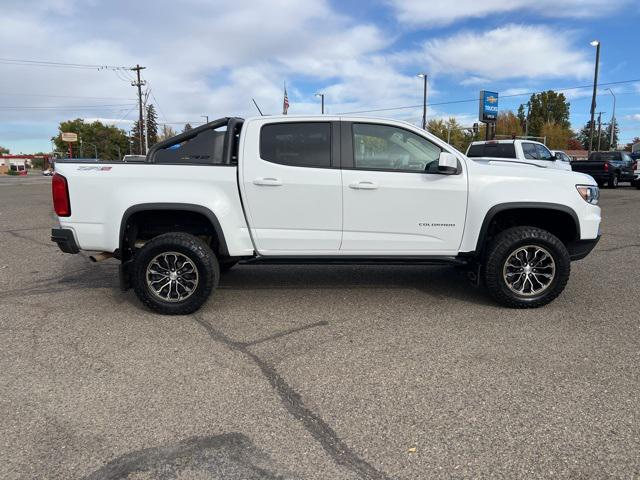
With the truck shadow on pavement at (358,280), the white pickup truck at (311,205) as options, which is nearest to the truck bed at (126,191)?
the white pickup truck at (311,205)

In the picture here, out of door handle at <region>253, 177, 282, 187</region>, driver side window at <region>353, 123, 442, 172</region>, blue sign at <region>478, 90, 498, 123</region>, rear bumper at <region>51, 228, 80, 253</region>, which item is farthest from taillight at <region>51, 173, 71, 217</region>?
blue sign at <region>478, 90, 498, 123</region>

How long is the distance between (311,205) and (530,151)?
11410 millimetres

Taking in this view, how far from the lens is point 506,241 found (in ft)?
15.9

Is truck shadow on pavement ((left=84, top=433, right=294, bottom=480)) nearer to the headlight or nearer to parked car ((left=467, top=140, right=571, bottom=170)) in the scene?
the headlight

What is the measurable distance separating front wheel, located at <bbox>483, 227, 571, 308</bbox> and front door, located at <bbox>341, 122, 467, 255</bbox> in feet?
1.41

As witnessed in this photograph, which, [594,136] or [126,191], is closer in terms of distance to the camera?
[126,191]

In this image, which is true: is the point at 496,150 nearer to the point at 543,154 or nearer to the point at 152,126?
the point at 543,154

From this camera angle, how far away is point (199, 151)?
4.91 m

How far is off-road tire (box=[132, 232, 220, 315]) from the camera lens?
15.4 feet

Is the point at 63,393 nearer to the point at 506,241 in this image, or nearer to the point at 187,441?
the point at 187,441

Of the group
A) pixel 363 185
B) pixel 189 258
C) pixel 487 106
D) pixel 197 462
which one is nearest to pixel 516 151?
pixel 363 185

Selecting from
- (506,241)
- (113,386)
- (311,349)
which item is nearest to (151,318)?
(113,386)

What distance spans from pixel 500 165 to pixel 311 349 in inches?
107

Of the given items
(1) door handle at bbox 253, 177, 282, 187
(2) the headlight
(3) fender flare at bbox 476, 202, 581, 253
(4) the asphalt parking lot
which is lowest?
(4) the asphalt parking lot
